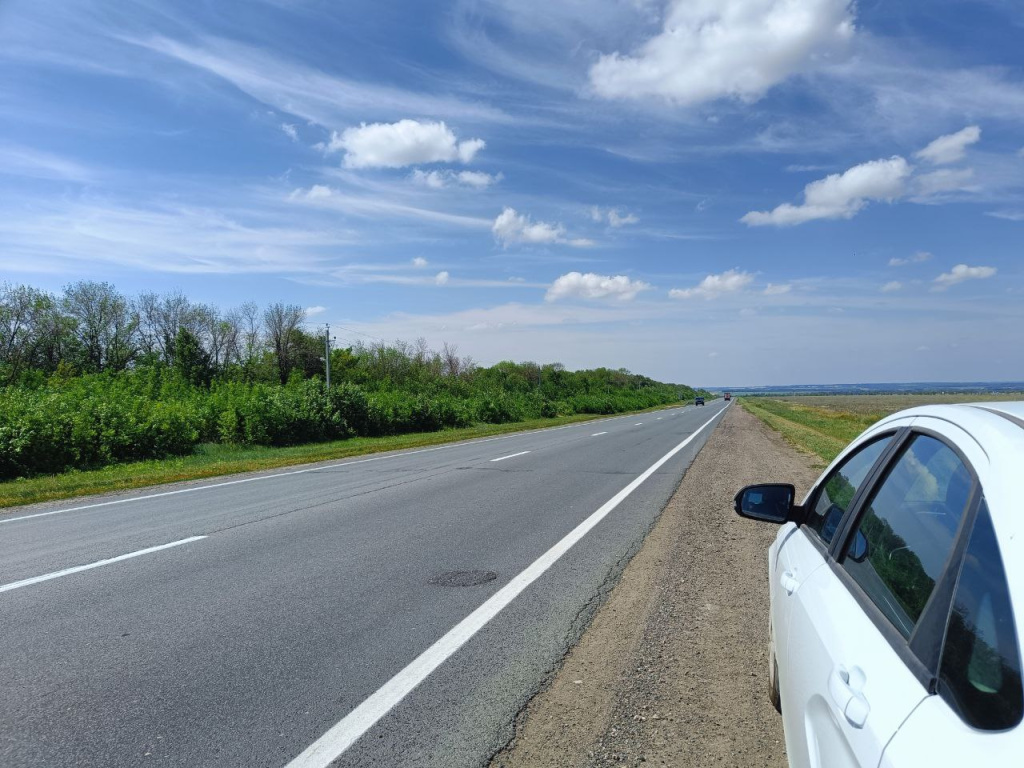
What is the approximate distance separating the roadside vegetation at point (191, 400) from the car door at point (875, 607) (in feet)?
47.0

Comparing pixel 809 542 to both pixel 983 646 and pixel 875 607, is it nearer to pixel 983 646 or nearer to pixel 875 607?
pixel 875 607

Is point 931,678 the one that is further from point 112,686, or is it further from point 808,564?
point 112,686

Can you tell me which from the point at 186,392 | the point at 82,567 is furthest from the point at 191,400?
the point at 82,567

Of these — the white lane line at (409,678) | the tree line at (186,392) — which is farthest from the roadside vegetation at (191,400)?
the white lane line at (409,678)

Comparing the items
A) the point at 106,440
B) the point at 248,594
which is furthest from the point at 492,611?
the point at 106,440

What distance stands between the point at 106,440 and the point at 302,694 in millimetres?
18516

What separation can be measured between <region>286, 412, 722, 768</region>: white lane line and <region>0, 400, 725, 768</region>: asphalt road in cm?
2

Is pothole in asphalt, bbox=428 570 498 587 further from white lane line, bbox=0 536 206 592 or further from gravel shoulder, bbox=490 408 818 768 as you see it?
white lane line, bbox=0 536 206 592

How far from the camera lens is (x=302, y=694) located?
12.9 feet

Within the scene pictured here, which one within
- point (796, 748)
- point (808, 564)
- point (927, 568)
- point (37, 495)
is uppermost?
point (927, 568)

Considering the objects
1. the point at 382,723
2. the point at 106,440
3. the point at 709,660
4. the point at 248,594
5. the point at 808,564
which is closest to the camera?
the point at 808,564

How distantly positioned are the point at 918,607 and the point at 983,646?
361 millimetres

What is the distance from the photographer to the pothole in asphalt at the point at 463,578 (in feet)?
20.3

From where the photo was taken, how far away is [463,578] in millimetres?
6383
